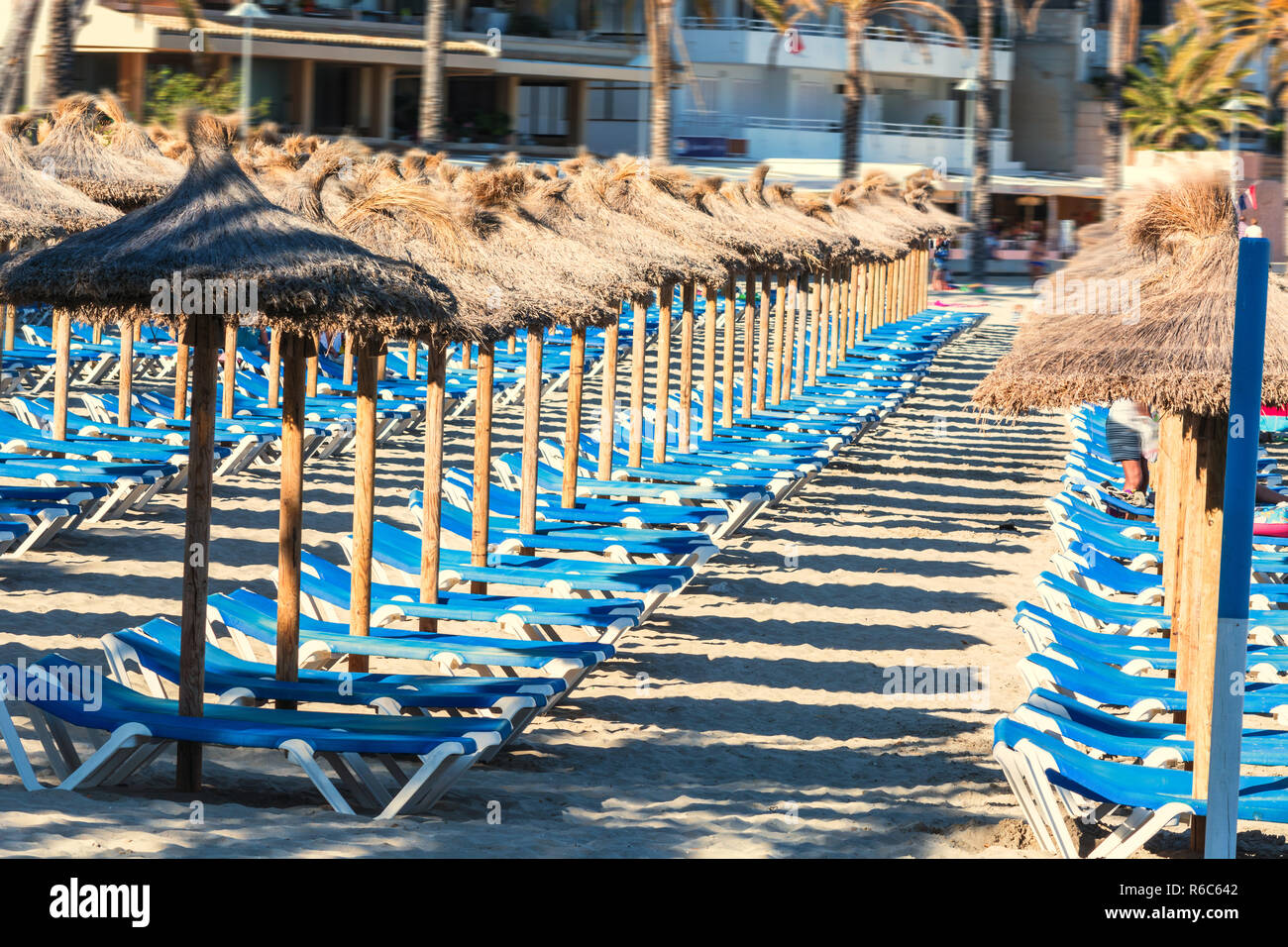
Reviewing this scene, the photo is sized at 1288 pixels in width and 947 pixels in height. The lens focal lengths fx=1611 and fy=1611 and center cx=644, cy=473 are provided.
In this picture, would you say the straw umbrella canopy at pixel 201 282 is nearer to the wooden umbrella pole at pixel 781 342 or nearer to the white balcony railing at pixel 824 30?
the wooden umbrella pole at pixel 781 342

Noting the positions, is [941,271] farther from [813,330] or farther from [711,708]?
[711,708]

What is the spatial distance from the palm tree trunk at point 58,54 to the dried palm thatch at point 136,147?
360 centimetres

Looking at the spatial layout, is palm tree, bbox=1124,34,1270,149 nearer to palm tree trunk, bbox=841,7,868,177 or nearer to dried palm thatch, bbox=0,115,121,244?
palm tree trunk, bbox=841,7,868,177

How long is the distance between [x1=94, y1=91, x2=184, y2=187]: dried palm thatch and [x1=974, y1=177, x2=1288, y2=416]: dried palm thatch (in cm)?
903

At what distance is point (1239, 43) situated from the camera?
90.8ft

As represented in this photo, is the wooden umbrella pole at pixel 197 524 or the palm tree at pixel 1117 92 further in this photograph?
the palm tree at pixel 1117 92

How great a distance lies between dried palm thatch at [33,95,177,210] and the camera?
13.2 meters

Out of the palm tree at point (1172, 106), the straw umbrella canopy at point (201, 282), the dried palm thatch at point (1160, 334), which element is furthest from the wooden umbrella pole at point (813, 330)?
the palm tree at point (1172, 106)

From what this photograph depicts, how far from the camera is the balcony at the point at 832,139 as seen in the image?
45.1 meters

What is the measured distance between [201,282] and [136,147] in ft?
32.0

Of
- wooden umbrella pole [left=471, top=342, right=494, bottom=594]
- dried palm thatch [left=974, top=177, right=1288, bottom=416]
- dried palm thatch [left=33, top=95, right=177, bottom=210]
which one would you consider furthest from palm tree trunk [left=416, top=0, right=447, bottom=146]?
dried palm thatch [left=974, top=177, right=1288, bottom=416]
